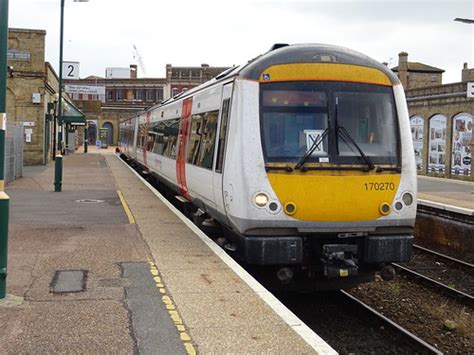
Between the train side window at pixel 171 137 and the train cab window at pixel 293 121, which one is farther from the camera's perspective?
the train side window at pixel 171 137

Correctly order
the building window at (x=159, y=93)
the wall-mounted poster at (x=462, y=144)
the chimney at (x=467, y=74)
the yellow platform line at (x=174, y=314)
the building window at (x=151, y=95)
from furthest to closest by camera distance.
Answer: the building window at (x=151, y=95) < the building window at (x=159, y=93) < the chimney at (x=467, y=74) < the wall-mounted poster at (x=462, y=144) < the yellow platform line at (x=174, y=314)

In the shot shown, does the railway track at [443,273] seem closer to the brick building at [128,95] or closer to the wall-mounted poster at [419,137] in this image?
the wall-mounted poster at [419,137]

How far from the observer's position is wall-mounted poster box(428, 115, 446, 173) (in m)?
35.5

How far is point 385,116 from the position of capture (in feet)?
23.9

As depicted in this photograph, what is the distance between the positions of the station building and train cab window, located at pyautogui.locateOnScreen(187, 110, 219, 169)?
25.1m

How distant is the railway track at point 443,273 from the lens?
954cm

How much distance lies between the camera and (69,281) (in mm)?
6504

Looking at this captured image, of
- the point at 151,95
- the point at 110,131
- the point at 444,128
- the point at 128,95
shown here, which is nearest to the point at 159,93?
the point at 151,95

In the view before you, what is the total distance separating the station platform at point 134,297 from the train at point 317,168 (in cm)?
79

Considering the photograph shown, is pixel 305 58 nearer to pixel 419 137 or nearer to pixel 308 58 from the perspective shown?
pixel 308 58

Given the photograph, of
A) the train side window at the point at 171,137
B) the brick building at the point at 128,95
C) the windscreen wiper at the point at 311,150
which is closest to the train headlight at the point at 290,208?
the windscreen wiper at the point at 311,150

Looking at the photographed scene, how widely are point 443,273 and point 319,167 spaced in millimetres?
5968

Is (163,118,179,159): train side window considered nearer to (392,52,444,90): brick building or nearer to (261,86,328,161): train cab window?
(261,86,328,161): train cab window

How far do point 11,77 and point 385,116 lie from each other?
27.5 metres
